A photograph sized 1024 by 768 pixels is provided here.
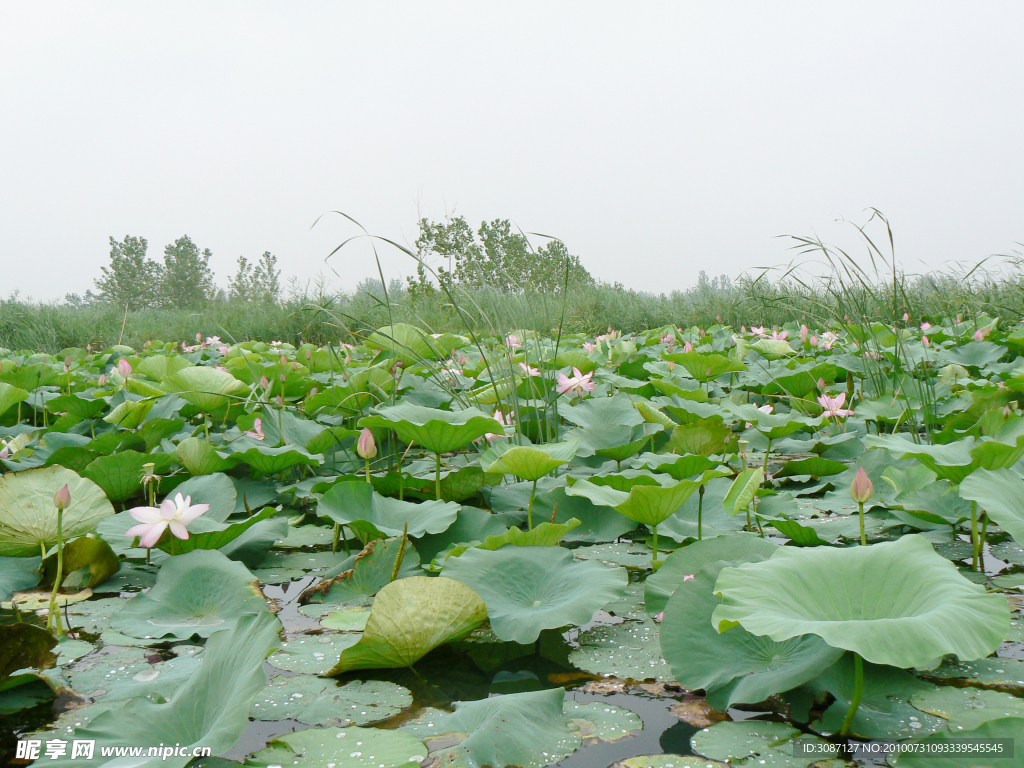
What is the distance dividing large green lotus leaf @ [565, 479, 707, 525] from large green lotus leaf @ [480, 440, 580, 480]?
0.09 meters

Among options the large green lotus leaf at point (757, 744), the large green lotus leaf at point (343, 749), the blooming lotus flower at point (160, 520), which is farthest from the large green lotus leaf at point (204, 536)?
the large green lotus leaf at point (757, 744)

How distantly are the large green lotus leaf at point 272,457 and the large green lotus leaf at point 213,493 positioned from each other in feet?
0.34

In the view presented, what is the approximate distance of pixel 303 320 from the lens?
7.19 meters

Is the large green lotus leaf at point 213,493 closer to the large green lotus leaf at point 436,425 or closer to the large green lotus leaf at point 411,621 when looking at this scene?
the large green lotus leaf at point 436,425

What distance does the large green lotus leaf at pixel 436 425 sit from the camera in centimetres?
146

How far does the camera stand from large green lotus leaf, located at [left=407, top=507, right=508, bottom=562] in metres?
1.38

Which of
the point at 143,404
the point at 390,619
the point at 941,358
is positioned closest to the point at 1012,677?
the point at 390,619

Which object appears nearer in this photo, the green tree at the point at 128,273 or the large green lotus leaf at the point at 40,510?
the large green lotus leaf at the point at 40,510

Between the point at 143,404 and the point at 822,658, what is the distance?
2042 mm

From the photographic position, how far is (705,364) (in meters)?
2.73

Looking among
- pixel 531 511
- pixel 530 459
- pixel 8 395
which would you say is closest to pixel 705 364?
pixel 531 511

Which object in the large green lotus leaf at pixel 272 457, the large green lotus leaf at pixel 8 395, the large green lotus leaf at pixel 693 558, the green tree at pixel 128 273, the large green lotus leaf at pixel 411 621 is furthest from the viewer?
the green tree at pixel 128 273

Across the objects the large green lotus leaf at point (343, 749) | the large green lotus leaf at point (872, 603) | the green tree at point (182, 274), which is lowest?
the large green lotus leaf at point (343, 749)

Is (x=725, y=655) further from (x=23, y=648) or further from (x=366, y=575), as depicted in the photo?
(x=23, y=648)
